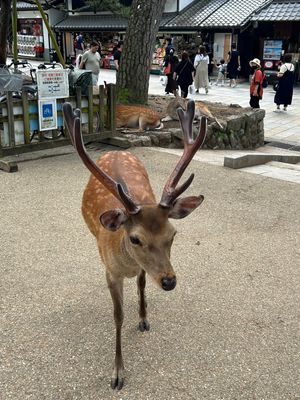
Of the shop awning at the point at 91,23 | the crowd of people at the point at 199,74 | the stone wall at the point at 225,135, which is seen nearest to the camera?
the stone wall at the point at 225,135

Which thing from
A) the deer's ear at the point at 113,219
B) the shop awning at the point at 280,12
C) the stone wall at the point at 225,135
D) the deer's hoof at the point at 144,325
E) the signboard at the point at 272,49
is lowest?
the deer's hoof at the point at 144,325

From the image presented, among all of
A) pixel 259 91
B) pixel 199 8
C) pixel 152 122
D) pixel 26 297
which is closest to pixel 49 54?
pixel 199 8

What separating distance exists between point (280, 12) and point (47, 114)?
15.2m

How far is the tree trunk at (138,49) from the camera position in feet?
28.5

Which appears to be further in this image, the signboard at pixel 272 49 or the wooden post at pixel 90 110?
the signboard at pixel 272 49

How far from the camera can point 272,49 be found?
1919cm

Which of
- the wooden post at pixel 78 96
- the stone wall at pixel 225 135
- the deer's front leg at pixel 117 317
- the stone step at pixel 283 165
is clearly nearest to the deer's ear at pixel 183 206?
the deer's front leg at pixel 117 317

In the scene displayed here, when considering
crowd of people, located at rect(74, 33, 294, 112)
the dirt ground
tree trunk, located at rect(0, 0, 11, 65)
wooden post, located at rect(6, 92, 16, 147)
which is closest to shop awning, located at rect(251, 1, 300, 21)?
crowd of people, located at rect(74, 33, 294, 112)

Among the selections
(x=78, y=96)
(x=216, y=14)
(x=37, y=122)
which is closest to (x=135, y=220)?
(x=37, y=122)

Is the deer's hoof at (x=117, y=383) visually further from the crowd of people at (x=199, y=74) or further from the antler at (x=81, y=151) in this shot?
the crowd of people at (x=199, y=74)

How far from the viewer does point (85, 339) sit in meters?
2.87

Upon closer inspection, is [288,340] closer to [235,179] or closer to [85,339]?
[85,339]

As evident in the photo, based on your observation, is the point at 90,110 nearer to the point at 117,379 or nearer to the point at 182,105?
the point at 182,105

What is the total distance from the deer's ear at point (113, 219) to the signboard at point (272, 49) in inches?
741
